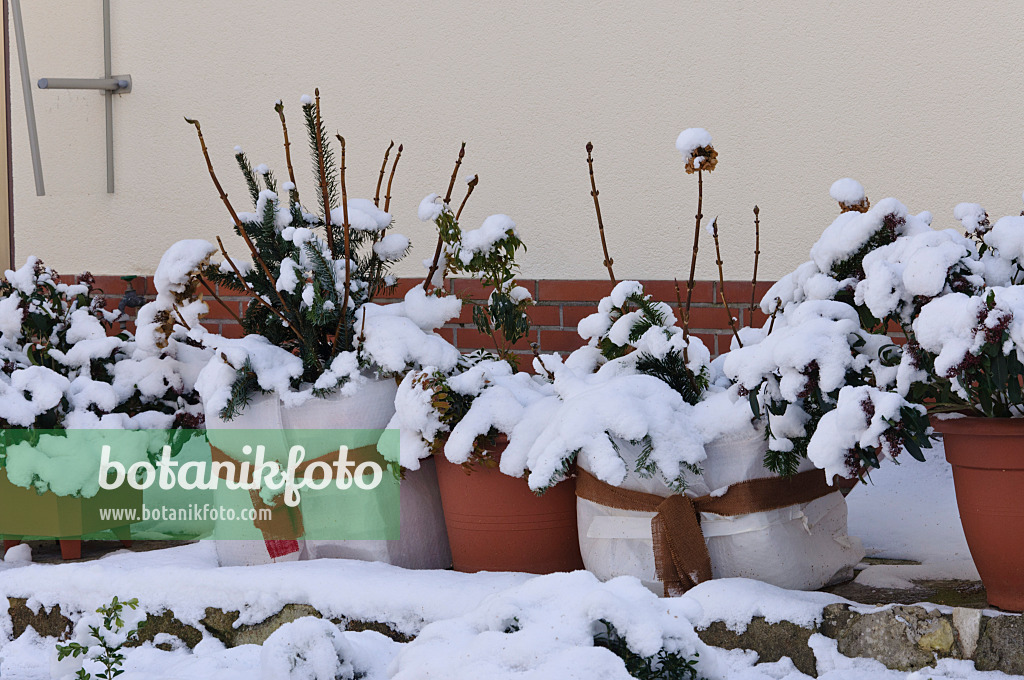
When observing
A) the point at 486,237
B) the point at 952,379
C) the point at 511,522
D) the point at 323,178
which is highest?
the point at 323,178

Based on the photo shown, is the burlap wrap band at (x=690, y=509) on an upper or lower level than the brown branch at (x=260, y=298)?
lower

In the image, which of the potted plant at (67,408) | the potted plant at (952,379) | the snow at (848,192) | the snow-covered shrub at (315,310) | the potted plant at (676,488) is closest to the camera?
the potted plant at (952,379)

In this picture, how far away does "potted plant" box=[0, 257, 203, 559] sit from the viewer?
Result: 294cm

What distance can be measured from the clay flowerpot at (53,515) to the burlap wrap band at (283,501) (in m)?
0.64

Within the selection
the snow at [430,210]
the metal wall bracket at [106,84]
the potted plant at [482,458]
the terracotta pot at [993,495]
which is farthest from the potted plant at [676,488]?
the metal wall bracket at [106,84]

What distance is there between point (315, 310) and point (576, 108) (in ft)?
4.33

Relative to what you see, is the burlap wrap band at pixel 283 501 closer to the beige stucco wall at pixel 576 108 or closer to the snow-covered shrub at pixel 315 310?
the snow-covered shrub at pixel 315 310

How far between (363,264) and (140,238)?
6.10 feet

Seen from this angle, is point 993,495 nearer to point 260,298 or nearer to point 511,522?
point 511,522

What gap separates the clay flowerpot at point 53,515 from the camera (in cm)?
301

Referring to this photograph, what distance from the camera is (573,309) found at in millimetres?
3477

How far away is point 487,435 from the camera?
2.44 meters

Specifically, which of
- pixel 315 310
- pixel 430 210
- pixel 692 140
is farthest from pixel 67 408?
pixel 692 140

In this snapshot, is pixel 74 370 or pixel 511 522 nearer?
pixel 511 522
